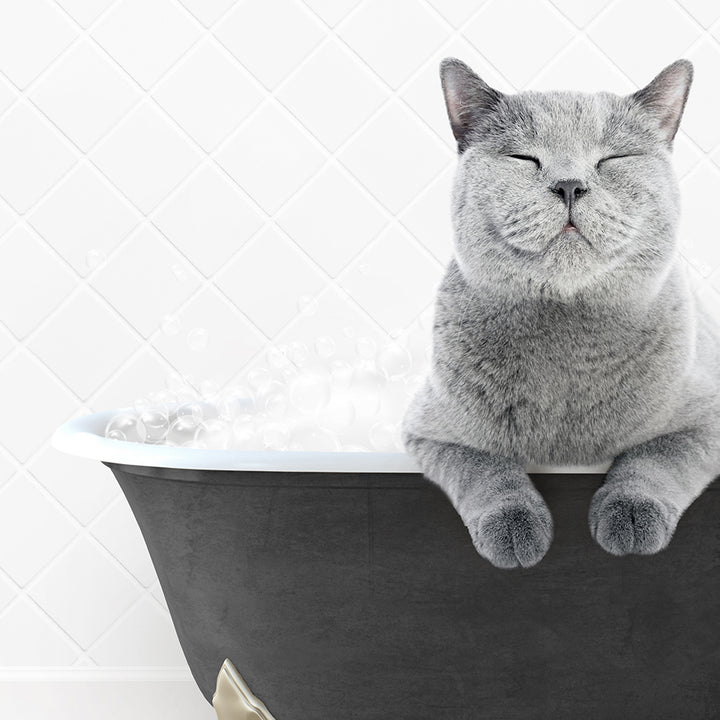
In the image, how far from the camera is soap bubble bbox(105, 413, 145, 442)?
4.49 ft

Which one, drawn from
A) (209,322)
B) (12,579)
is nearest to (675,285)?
(209,322)

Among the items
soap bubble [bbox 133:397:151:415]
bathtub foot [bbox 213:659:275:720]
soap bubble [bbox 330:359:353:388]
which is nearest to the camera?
bathtub foot [bbox 213:659:275:720]

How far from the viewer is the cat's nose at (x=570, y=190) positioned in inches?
34.1

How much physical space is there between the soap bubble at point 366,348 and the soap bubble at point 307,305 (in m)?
0.13

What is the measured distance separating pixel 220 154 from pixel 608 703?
1.27 metres

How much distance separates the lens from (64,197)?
69.6 inches

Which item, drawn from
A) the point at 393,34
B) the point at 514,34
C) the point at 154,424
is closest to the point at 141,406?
the point at 154,424

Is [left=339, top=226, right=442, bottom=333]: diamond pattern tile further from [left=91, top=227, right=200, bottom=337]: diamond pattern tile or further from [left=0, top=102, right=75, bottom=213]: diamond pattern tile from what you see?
[left=0, top=102, right=75, bottom=213]: diamond pattern tile

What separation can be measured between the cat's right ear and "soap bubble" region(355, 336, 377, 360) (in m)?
0.67

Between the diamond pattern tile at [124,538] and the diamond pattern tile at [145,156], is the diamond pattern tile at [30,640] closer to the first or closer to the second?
the diamond pattern tile at [124,538]

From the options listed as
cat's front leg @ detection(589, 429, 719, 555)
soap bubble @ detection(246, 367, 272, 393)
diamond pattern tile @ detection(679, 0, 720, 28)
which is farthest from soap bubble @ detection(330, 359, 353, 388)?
diamond pattern tile @ detection(679, 0, 720, 28)

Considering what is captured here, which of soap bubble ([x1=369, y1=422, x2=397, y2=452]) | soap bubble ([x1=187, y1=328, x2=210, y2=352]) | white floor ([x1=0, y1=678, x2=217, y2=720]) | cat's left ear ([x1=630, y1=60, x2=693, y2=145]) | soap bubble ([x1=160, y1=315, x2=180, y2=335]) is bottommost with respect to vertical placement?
white floor ([x1=0, y1=678, x2=217, y2=720])

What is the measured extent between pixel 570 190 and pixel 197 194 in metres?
1.08

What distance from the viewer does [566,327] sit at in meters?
0.95
